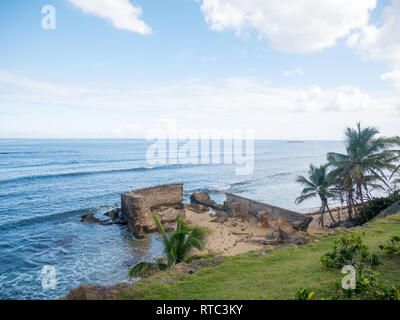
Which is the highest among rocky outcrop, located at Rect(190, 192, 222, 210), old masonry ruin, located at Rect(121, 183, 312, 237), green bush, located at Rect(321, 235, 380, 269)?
green bush, located at Rect(321, 235, 380, 269)

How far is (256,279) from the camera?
679 centimetres

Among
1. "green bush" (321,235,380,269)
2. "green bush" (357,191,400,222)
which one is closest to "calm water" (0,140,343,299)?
"green bush" (357,191,400,222)

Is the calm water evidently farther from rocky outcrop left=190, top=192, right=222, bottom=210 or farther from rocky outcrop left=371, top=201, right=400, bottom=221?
rocky outcrop left=371, top=201, right=400, bottom=221

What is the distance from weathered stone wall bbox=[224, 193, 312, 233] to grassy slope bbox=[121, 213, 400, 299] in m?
6.35

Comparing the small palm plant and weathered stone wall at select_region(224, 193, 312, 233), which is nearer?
the small palm plant

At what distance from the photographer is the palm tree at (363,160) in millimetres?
15591

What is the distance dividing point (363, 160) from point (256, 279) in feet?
44.5

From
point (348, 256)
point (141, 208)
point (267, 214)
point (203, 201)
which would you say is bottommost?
point (203, 201)

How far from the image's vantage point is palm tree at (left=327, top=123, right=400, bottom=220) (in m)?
15.6

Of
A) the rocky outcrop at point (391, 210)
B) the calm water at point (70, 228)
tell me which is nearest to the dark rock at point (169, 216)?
the calm water at point (70, 228)

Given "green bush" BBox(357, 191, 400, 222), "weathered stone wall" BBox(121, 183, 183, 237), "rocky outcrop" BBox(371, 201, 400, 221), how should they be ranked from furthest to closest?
1. "weathered stone wall" BBox(121, 183, 183, 237)
2. "green bush" BBox(357, 191, 400, 222)
3. "rocky outcrop" BBox(371, 201, 400, 221)

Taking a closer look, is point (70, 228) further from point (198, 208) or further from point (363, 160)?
point (363, 160)

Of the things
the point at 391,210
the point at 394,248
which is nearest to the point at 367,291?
the point at 394,248
